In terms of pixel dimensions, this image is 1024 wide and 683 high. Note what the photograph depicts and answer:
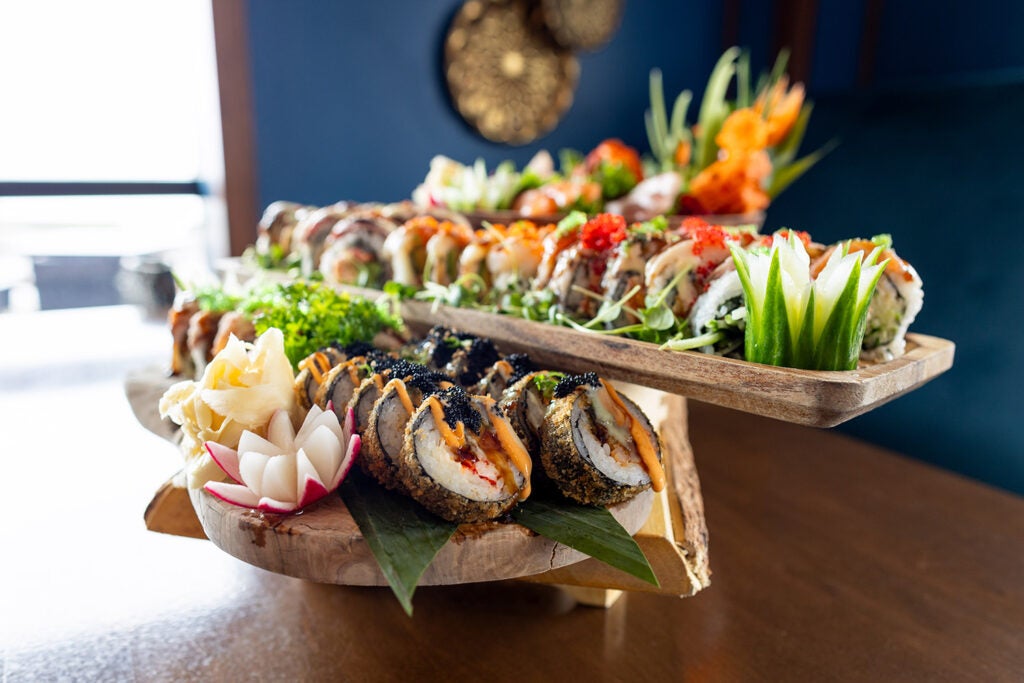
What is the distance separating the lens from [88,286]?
14.3ft

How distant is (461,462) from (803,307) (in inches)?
23.3

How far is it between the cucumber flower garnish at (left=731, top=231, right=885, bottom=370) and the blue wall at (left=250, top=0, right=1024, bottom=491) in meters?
2.75

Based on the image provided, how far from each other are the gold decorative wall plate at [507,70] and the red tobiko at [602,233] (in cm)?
346

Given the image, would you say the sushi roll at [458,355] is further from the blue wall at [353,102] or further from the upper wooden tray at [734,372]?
the blue wall at [353,102]

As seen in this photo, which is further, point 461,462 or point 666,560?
point 666,560

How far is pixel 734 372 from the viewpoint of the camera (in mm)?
1073

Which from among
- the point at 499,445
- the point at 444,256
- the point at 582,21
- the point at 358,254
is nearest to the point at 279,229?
the point at 358,254

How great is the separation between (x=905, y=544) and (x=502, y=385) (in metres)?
0.92

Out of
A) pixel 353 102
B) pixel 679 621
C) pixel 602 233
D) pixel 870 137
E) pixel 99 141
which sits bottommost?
pixel 679 621

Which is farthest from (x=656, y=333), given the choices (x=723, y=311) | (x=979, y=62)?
(x=979, y=62)

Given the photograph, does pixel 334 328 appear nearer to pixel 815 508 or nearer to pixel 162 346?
pixel 815 508

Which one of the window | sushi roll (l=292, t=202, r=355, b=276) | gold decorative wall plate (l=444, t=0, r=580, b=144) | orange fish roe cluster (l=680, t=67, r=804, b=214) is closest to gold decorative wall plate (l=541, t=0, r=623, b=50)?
gold decorative wall plate (l=444, t=0, r=580, b=144)

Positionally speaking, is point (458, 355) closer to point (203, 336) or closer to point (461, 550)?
point (461, 550)

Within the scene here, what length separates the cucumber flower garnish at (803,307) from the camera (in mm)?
1046
